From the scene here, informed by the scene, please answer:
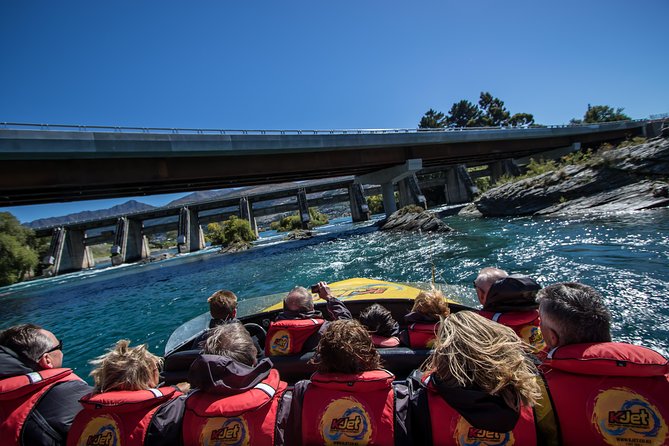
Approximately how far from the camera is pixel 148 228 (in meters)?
45.8

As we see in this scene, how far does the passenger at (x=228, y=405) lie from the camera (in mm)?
2012

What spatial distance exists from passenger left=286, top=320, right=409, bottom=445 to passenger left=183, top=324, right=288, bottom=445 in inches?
9.7

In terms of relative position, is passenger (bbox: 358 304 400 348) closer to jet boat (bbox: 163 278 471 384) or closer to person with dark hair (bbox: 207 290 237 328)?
jet boat (bbox: 163 278 471 384)

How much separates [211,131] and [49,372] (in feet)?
60.2

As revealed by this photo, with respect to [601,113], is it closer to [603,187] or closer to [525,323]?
[603,187]

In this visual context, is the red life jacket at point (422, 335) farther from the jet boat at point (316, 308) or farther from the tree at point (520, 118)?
the tree at point (520, 118)

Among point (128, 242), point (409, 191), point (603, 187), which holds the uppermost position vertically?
point (409, 191)

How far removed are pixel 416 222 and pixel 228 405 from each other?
20.9 meters

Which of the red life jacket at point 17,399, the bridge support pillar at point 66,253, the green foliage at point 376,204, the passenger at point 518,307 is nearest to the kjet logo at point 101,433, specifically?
the red life jacket at point 17,399

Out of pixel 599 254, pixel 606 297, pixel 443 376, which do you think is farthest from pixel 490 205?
pixel 443 376

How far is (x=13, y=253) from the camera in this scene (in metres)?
33.8

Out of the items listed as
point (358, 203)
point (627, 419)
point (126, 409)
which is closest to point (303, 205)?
point (358, 203)

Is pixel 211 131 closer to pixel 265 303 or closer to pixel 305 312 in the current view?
pixel 265 303

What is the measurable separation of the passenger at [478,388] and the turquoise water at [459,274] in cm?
381
